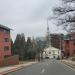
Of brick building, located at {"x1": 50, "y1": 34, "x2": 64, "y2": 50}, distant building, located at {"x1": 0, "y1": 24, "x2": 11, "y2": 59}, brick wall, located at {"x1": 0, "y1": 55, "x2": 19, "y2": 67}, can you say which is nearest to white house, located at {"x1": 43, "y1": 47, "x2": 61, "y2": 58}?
brick building, located at {"x1": 50, "y1": 34, "x2": 64, "y2": 50}

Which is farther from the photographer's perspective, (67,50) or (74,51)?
(67,50)

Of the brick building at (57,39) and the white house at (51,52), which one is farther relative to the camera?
the white house at (51,52)

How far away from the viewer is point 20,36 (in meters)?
133

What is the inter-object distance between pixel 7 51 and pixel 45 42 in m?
75.8

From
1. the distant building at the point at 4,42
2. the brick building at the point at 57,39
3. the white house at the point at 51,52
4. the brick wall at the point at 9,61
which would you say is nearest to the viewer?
the brick building at the point at 57,39

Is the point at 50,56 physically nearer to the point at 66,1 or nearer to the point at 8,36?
the point at 8,36

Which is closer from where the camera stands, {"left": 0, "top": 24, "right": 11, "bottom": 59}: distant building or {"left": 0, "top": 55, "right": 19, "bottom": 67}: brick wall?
{"left": 0, "top": 55, "right": 19, "bottom": 67}: brick wall

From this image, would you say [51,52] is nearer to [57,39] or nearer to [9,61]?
[57,39]

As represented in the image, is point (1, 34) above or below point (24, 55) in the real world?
above

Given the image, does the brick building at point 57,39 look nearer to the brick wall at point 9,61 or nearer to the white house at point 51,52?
the white house at point 51,52

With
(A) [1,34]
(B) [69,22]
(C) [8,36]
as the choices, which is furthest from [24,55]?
(B) [69,22]

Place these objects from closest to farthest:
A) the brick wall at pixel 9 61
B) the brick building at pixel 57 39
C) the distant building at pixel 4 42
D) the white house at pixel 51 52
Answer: the brick building at pixel 57 39
the brick wall at pixel 9 61
the distant building at pixel 4 42
the white house at pixel 51 52

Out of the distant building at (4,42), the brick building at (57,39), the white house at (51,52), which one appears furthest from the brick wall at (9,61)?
the white house at (51,52)

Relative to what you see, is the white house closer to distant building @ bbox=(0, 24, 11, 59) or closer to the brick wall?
distant building @ bbox=(0, 24, 11, 59)
